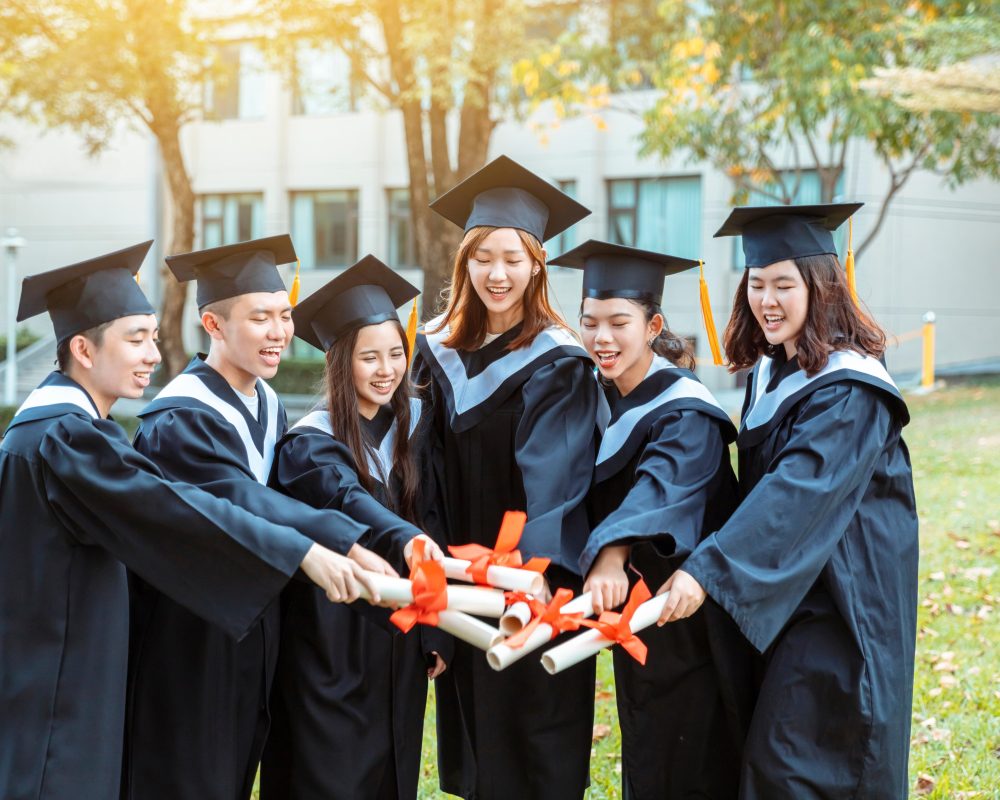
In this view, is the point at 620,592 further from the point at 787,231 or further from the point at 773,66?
the point at 773,66

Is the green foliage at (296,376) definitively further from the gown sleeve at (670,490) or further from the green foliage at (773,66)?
the gown sleeve at (670,490)

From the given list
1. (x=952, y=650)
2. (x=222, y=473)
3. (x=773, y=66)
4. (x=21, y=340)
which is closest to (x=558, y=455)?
(x=222, y=473)

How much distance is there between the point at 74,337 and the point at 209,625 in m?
0.85

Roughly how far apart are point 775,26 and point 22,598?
35.8ft

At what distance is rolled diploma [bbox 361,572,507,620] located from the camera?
2.76 metres

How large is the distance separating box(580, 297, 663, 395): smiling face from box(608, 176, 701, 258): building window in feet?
50.6

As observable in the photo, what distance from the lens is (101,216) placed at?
23.1m

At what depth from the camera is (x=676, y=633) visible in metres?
3.29

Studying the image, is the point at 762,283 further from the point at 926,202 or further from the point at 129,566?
the point at 926,202

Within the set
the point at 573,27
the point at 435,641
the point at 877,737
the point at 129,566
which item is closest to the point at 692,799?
the point at 877,737

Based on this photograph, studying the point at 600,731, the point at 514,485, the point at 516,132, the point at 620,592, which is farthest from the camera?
the point at 516,132

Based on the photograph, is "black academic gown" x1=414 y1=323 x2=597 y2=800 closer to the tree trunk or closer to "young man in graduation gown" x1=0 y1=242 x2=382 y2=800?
"young man in graduation gown" x1=0 y1=242 x2=382 y2=800

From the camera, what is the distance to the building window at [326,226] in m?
21.6

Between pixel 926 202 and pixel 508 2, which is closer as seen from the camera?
pixel 508 2
